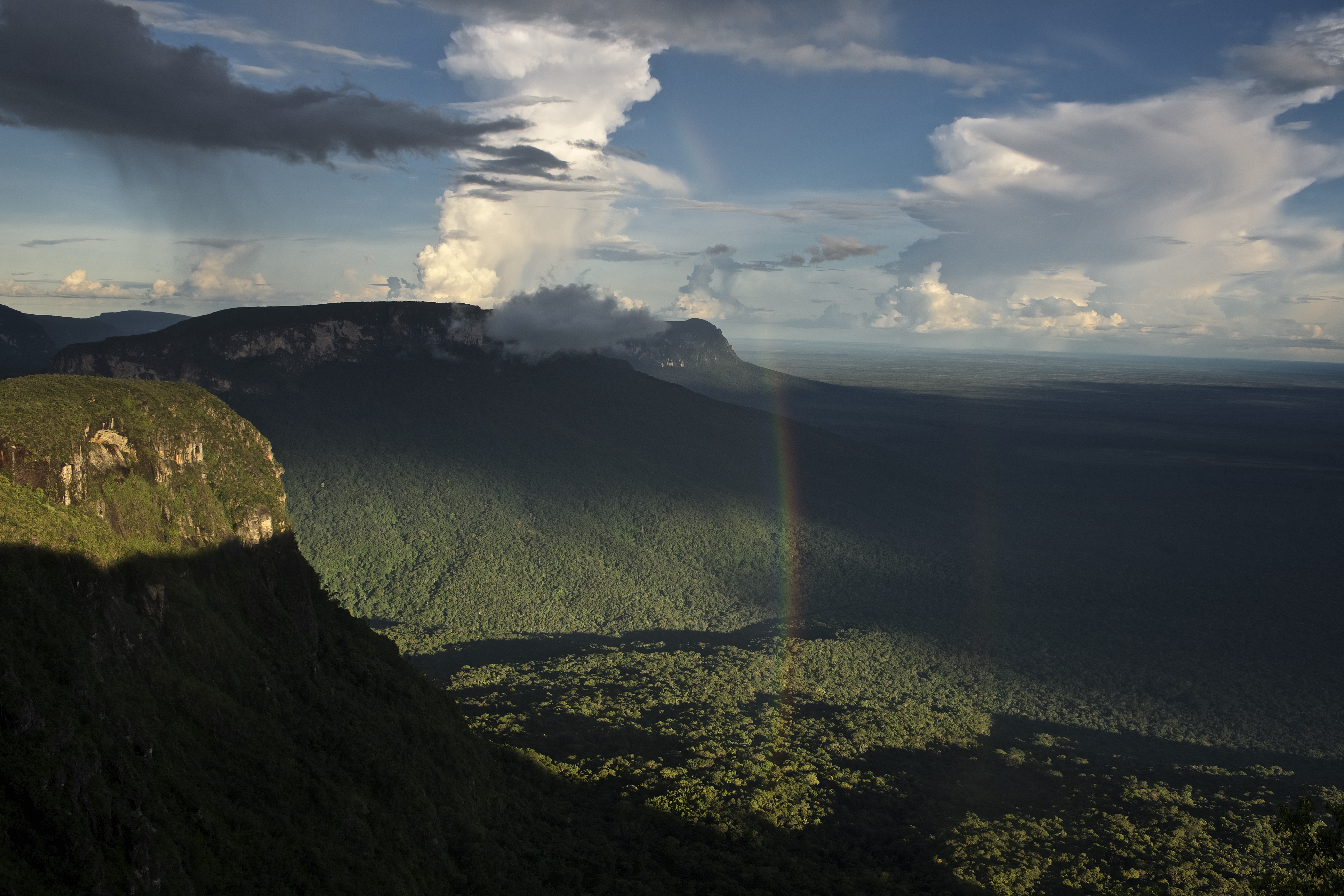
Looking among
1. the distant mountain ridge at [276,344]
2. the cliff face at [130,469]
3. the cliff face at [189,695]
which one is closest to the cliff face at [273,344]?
the distant mountain ridge at [276,344]

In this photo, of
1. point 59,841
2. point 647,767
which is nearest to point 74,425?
point 59,841

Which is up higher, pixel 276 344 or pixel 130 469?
pixel 276 344

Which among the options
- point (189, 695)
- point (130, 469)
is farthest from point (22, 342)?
point (189, 695)

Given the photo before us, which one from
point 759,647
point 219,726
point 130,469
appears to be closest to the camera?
point 219,726

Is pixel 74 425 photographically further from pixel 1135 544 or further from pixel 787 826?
pixel 1135 544

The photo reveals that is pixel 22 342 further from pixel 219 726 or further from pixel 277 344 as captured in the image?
pixel 219 726

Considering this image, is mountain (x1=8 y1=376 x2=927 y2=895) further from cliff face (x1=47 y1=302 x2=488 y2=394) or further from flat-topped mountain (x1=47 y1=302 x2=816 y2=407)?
flat-topped mountain (x1=47 y1=302 x2=816 y2=407)

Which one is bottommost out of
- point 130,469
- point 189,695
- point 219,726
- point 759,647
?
point 759,647

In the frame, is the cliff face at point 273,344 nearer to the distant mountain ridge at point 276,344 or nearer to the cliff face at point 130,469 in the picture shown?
the distant mountain ridge at point 276,344

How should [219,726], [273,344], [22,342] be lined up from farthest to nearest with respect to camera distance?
[22,342] → [273,344] → [219,726]
